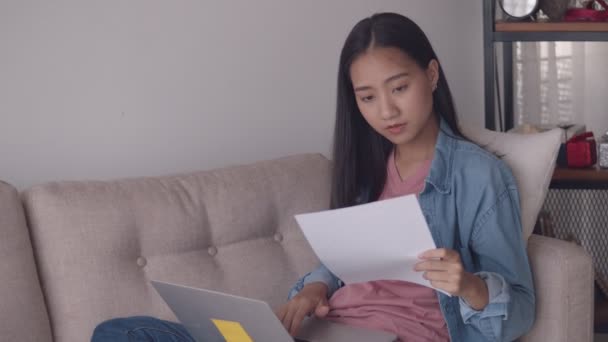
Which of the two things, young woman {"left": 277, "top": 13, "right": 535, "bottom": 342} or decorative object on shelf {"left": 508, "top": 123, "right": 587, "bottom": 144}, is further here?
decorative object on shelf {"left": 508, "top": 123, "right": 587, "bottom": 144}

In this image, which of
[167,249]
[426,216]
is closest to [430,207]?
[426,216]

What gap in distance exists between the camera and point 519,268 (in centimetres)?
155

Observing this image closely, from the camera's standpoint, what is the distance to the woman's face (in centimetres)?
160

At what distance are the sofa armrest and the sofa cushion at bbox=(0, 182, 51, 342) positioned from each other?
0.89 m

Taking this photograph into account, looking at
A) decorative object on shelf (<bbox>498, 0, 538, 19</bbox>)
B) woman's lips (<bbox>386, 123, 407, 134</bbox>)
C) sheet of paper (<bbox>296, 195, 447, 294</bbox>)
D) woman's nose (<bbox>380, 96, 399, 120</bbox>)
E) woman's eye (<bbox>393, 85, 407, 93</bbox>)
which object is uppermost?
decorative object on shelf (<bbox>498, 0, 538, 19</bbox>)

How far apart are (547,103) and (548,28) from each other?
51cm

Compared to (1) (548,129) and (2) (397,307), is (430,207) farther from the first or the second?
(1) (548,129)

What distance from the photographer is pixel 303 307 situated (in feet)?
5.24

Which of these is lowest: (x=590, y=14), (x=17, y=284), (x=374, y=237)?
(x=17, y=284)

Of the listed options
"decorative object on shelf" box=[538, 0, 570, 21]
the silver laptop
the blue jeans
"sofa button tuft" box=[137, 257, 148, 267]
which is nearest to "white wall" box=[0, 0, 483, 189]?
"sofa button tuft" box=[137, 257, 148, 267]

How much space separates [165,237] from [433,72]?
0.62m

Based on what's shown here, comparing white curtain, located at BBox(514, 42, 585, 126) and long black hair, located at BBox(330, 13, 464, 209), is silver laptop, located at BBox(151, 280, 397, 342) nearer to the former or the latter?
long black hair, located at BBox(330, 13, 464, 209)

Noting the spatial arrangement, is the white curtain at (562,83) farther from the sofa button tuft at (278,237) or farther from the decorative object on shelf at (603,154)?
the sofa button tuft at (278,237)

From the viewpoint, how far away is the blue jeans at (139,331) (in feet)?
4.81
